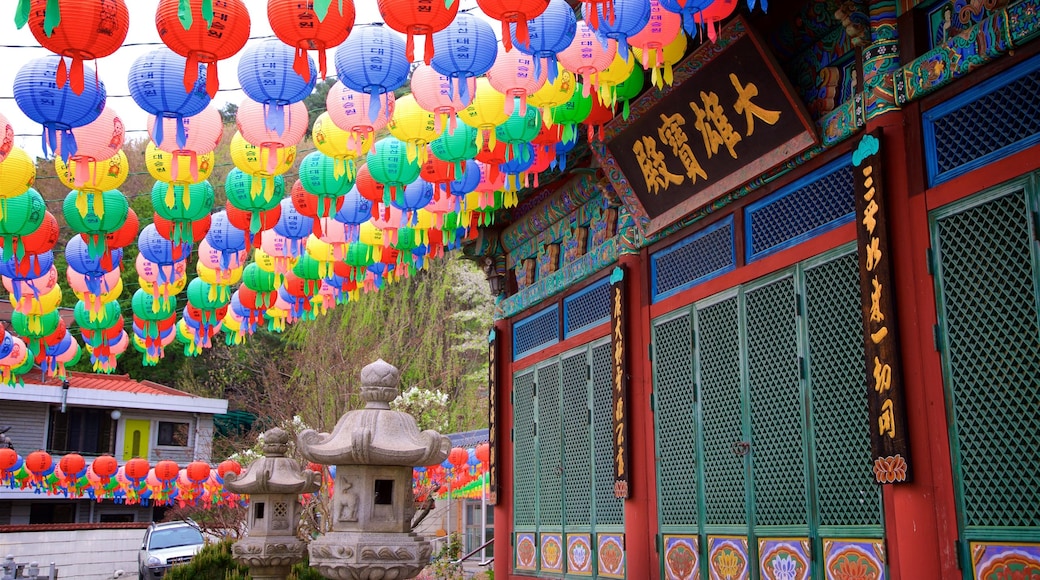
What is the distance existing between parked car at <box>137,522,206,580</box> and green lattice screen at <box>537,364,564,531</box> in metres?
11.5

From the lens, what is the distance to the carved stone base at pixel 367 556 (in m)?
6.58

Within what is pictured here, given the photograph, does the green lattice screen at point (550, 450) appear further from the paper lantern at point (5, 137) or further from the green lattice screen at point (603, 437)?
the paper lantern at point (5, 137)

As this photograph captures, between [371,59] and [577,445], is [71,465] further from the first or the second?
[371,59]

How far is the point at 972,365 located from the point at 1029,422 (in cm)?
40

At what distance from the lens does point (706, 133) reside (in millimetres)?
7039

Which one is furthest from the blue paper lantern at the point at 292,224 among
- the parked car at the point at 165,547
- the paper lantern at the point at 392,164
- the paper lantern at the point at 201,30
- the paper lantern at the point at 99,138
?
the parked car at the point at 165,547

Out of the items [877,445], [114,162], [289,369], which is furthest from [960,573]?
[289,369]

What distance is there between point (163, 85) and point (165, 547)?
1674cm

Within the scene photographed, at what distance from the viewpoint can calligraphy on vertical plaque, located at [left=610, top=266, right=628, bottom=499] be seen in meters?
Result: 8.26

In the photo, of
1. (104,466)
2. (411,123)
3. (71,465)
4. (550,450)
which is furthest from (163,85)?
(71,465)

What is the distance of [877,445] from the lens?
207 inches

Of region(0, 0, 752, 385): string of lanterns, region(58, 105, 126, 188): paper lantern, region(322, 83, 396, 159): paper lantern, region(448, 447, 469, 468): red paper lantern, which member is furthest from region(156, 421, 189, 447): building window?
region(322, 83, 396, 159): paper lantern

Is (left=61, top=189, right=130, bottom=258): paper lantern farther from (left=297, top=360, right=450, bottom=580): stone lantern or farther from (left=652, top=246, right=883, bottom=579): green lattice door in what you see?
(left=652, top=246, right=883, bottom=579): green lattice door

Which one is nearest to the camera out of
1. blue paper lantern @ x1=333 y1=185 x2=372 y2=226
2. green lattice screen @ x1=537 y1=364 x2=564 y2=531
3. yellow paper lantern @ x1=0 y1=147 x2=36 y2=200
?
yellow paper lantern @ x1=0 y1=147 x2=36 y2=200
